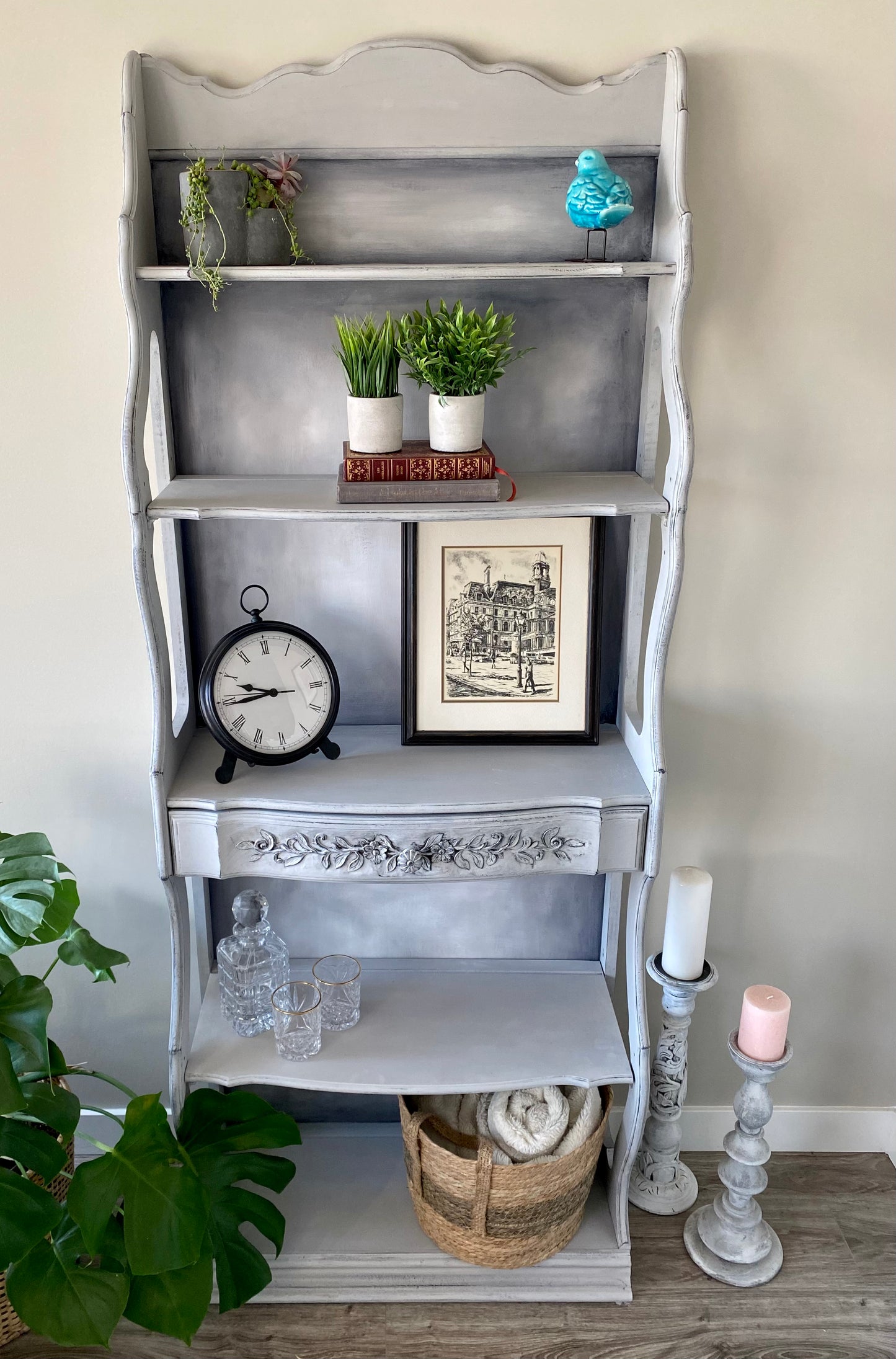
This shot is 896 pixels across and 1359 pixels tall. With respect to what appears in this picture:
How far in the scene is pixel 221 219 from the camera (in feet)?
4.59

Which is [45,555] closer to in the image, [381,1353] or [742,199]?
[742,199]

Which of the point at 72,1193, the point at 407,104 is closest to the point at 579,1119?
the point at 72,1193

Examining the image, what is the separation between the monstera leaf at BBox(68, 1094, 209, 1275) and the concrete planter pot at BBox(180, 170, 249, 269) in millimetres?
1179

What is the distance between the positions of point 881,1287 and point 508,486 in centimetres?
153

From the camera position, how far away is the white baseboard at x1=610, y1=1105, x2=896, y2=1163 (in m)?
2.13

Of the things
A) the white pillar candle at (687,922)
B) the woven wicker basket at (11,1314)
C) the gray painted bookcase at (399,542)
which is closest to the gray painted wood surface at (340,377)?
the gray painted bookcase at (399,542)

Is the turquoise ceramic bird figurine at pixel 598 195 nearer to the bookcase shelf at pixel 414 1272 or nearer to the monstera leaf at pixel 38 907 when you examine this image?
the monstera leaf at pixel 38 907

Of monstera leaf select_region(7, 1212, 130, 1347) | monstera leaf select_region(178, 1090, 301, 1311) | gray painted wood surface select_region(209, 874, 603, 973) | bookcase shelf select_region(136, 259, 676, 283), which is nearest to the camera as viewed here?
bookcase shelf select_region(136, 259, 676, 283)

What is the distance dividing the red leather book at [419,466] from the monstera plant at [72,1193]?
73 cm

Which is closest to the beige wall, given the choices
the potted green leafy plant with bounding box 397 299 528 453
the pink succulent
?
the pink succulent

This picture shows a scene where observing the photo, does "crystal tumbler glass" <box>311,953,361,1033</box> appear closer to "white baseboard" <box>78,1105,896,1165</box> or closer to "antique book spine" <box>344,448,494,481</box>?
"white baseboard" <box>78,1105,896,1165</box>

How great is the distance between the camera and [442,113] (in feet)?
4.92

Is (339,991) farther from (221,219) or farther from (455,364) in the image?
(221,219)

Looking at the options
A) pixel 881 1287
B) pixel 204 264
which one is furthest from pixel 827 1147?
pixel 204 264
